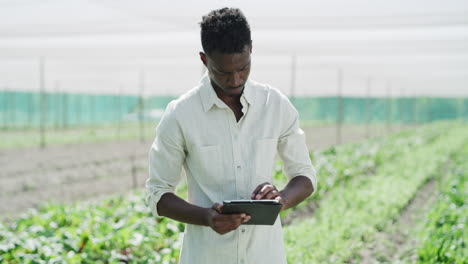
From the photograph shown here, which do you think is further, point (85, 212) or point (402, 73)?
point (402, 73)

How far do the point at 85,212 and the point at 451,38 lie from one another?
9.96 meters

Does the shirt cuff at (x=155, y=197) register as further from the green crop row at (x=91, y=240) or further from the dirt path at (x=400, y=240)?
the dirt path at (x=400, y=240)

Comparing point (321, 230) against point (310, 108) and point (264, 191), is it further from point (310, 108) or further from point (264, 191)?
point (310, 108)

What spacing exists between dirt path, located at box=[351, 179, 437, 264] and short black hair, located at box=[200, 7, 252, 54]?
3335 mm

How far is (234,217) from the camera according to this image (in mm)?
1647

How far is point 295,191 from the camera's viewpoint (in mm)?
Result: 1847

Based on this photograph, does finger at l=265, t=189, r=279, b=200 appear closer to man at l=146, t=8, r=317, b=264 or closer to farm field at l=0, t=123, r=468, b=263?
man at l=146, t=8, r=317, b=264

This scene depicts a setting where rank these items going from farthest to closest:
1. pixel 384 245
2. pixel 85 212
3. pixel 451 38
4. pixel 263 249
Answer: pixel 451 38 < pixel 85 212 < pixel 384 245 < pixel 263 249

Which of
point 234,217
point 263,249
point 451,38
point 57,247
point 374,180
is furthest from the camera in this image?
point 451,38

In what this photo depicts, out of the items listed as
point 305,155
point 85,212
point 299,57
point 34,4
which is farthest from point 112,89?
point 305,155

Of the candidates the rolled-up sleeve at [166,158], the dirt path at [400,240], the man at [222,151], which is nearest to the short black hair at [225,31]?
the man at [222,151]

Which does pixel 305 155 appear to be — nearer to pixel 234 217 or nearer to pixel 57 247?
pixel 234 217

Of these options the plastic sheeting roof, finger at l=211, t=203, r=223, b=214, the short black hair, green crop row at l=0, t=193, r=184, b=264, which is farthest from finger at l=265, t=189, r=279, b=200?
the plastic sheeting roof

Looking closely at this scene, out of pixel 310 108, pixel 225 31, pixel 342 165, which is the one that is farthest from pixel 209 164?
pixel 310 108
